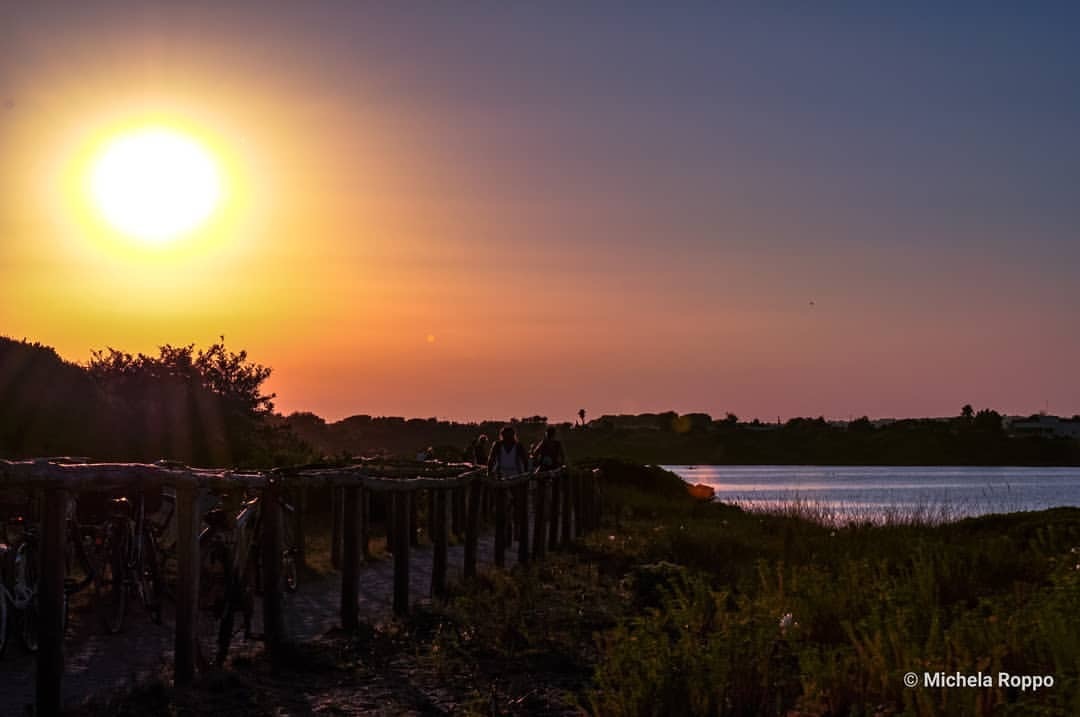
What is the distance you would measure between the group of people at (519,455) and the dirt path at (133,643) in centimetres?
692

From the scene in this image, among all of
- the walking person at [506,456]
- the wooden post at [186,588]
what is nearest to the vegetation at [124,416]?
the walking person at [506,456]

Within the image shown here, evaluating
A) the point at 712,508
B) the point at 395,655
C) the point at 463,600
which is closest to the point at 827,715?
the point at 395,655

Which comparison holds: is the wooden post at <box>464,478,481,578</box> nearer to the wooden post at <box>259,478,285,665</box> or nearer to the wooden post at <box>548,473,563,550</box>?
the wooden post at <box>259,478,285,665</box>

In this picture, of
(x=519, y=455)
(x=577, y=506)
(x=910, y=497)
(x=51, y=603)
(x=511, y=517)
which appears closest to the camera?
(x=51, y=603)

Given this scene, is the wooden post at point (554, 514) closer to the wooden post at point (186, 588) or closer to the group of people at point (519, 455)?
the group of people at point (519, 455)

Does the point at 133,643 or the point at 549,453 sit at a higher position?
the point at 549,453

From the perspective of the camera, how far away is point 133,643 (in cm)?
1316

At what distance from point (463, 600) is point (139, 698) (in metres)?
6.32

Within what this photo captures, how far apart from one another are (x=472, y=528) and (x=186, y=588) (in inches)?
324

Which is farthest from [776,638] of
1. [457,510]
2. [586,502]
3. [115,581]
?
[586,502]

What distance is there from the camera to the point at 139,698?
400 inches

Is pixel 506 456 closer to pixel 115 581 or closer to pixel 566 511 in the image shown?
pixel 566 511

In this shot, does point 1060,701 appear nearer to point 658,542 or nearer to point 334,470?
point 334,470

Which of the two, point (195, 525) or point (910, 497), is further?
point (910, 497)
